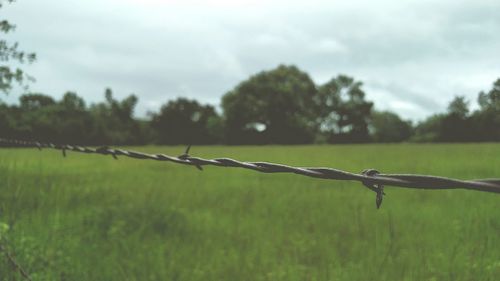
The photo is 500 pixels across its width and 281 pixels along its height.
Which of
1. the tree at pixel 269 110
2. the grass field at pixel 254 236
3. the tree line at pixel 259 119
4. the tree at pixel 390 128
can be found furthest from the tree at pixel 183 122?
the grass field at pixel 254 236

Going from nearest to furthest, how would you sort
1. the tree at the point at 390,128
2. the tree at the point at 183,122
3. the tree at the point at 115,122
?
the tree at the point at 115,122
the tree at the point at 183,122
the tree at the point at 390,128

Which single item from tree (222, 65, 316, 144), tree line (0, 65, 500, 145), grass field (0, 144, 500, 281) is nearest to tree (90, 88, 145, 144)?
tree line (0, 65, 500, 145)

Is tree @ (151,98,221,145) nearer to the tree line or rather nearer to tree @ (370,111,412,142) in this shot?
the tree line

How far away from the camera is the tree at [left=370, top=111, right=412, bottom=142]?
10631 cm

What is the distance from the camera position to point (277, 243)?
4730 mm

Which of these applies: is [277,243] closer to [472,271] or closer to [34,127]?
[472,271]

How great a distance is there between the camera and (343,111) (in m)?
91.7

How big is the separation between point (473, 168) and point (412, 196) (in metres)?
3.97

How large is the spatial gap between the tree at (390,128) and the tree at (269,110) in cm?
3331

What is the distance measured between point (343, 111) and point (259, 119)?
934 inches

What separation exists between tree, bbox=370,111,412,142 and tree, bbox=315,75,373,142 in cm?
1164

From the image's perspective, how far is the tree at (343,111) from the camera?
90.0 meters

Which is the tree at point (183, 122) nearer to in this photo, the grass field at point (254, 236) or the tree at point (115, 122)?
the tree at point (115, 122)

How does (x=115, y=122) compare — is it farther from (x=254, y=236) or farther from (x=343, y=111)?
(x=254, y=236)
